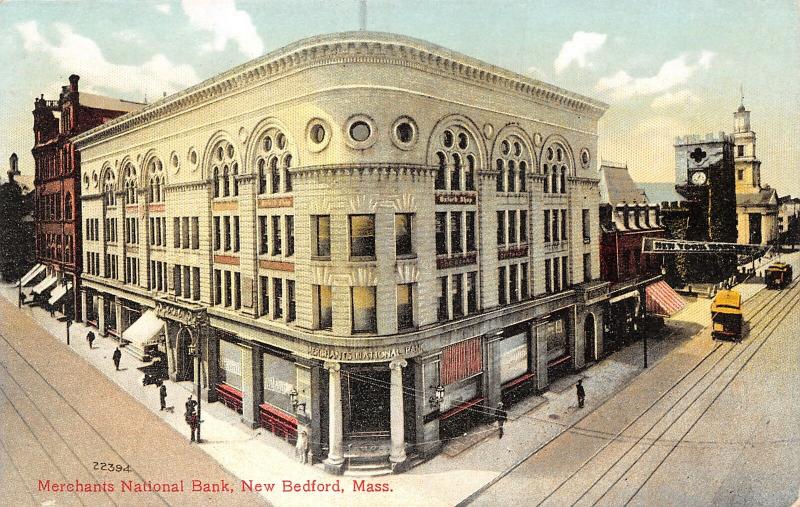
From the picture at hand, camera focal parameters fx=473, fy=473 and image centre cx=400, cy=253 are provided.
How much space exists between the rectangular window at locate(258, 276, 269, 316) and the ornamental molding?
7122 millimetres

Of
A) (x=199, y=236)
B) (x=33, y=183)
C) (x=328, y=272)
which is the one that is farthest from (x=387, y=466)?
(x=33, y=183)

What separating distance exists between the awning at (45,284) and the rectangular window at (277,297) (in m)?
14.3

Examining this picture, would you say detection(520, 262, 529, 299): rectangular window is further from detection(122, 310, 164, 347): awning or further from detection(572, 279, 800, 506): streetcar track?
detection(122, 310, 164, 347): awning

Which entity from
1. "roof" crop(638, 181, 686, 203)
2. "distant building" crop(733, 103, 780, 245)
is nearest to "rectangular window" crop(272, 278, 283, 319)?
"roof" crop(638, 181, 686, 203)

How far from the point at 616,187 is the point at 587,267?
5.40 meters

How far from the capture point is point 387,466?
1505 cm

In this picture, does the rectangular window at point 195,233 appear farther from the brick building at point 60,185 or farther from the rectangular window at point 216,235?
the brick building at point 60,185

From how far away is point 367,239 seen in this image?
15.0m

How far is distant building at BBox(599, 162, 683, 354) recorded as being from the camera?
25.8m

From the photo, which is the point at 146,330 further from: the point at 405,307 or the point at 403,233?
the point at 403,233

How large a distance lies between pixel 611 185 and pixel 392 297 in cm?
1725

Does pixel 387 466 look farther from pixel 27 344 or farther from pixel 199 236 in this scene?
pixel 27 344

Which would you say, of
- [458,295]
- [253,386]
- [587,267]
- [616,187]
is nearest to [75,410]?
[253,386]

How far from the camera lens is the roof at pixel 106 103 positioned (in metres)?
18.1
